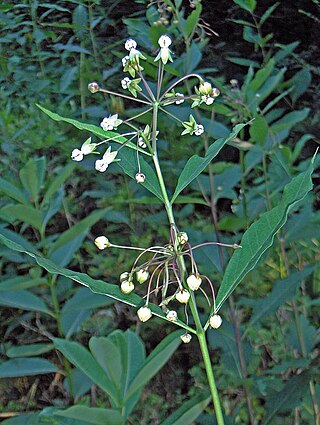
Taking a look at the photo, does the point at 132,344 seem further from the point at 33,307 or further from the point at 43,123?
the point at 43,123

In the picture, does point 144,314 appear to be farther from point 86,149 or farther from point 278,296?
→ point 278,296

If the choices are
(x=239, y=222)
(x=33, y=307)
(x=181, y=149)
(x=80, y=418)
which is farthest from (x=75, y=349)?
(x=181, y=149)

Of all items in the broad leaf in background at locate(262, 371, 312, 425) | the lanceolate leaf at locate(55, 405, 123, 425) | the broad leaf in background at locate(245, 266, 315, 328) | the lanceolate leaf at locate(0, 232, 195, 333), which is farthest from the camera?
the broad leaf in background at locate(245, 266, 315, 328)

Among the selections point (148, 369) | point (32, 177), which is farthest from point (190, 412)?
point (32, 177)

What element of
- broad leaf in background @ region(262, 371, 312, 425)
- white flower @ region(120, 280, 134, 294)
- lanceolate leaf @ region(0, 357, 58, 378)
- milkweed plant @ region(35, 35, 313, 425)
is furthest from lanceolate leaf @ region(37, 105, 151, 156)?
lanceolate leaf @ region(0, 357, 58, 378)

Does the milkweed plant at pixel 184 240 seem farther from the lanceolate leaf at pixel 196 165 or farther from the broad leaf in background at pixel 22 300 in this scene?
the broad leaf in background at pixel 22 300

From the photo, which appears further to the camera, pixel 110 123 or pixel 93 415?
pixel 93 415

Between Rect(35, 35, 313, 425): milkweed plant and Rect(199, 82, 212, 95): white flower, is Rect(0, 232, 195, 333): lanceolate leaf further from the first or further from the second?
Rect(199, 82, 212, 95): white flower

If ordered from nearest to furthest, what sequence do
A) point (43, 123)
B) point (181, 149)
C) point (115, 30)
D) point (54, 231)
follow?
point (181, 149), point (54, 231), point (43, 123), point (115, 30)
